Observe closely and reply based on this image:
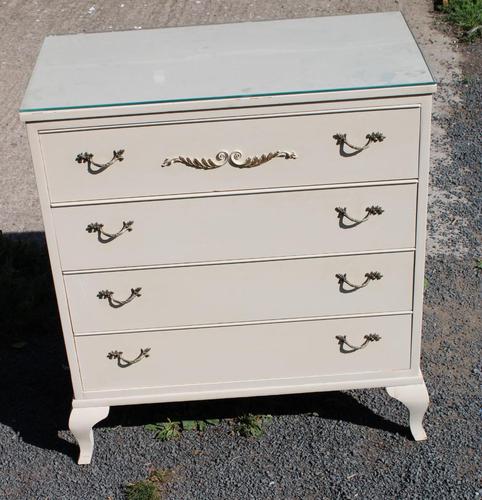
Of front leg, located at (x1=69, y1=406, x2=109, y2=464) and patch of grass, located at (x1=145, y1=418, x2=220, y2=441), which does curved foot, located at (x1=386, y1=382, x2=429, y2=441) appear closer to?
patch of grass, located at (x1=145, y1=418, x2=220, y2=441)

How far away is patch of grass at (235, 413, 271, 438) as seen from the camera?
383 cm

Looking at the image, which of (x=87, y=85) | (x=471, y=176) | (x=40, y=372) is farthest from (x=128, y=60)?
(x=471, y=176)

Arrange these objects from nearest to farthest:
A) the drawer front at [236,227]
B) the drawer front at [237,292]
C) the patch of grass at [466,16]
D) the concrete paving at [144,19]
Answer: the drawer front at [236,227], the drawer front at [237,292], the concrete paving at [144,19], the patch of grass at [466,16]

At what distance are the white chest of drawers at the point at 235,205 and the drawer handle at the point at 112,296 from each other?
11 mm

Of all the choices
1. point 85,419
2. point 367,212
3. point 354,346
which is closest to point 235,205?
point 367,212

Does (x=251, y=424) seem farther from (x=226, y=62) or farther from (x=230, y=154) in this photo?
(x=226, y=62)

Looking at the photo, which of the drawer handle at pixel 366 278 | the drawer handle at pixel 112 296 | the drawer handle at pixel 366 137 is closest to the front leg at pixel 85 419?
the drawer handle at pixel 112 296

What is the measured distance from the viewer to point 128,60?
3311mm

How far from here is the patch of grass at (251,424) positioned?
3828mm

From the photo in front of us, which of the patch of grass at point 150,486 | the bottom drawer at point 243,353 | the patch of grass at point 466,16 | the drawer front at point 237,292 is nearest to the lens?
the drawer front at point 237,292

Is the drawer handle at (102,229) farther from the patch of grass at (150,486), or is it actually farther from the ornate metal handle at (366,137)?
the patch of grass at (150,486)

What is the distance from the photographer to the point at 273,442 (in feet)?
12.5

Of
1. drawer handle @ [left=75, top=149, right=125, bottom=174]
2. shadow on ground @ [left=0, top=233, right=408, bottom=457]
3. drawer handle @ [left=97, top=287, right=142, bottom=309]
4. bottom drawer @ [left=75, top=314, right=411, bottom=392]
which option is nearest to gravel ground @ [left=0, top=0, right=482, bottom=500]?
shadow on ground @ [left=0, top=233, right=408, bottom=457]

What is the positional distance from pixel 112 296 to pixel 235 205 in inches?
21.9
